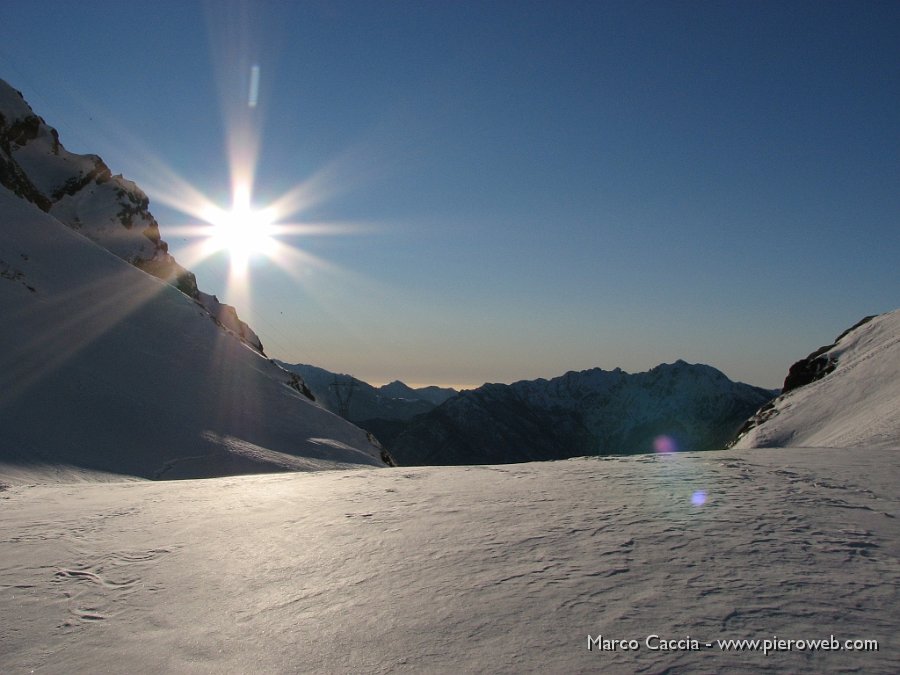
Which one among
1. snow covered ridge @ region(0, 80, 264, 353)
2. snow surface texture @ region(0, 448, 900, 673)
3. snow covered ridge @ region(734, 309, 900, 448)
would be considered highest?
snow covered ridge @ region(0, 80, 264, 353)

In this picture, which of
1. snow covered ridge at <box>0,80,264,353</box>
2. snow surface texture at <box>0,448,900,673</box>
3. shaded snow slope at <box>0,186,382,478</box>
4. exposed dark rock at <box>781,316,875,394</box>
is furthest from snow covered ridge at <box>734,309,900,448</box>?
snow covered ridge at <box>0,80,264,353</box>

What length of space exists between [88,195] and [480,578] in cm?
6741

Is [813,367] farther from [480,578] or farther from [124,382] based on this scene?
[124,382]

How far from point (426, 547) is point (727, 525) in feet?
10.1

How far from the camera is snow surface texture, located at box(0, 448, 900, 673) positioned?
3.68 metres

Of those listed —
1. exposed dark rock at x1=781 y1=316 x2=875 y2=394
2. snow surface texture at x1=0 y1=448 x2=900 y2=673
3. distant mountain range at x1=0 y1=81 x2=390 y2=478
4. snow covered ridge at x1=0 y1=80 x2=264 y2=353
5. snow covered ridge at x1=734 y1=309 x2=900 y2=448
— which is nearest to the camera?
snow surface texture at x1=0 y1=448 x2=900 y2=673

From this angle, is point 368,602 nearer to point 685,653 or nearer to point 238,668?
point 238,668

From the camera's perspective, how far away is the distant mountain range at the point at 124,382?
65.0 feet

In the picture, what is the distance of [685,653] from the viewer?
11.2ft

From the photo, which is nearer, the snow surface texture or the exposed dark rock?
the snow surface texture

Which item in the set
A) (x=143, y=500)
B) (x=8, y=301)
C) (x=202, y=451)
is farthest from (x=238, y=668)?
(x=8, y=301)

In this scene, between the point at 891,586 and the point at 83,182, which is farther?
the point at 83,182

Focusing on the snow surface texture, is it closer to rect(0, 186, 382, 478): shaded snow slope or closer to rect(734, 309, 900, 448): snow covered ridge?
rect(734, 309, 900, 448): snow covered ridge

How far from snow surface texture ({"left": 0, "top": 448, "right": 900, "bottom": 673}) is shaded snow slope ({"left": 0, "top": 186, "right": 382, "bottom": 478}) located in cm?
1259
